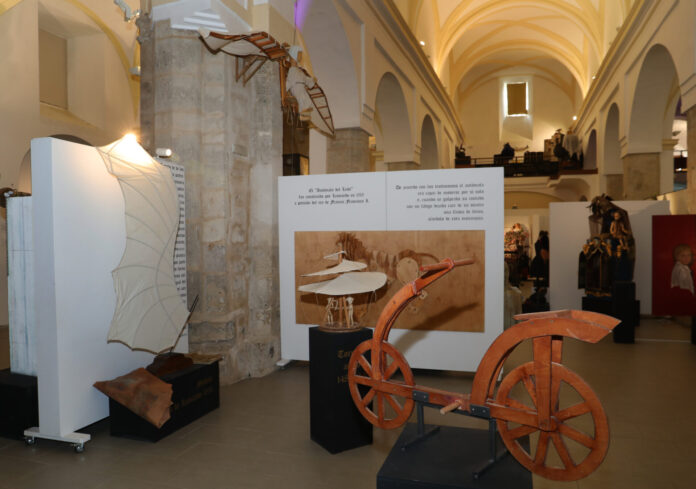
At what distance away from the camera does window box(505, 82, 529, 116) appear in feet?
99.6

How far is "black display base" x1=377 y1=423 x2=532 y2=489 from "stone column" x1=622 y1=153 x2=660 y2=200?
37.2 feet

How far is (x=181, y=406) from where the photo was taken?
3934mm

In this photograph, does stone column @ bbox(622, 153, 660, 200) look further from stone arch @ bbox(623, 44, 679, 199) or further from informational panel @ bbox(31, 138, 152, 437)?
informational panel @ bbox(31, 138, 152, 437)

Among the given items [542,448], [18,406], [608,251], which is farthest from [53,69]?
[542,448]

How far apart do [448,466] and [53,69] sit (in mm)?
11844

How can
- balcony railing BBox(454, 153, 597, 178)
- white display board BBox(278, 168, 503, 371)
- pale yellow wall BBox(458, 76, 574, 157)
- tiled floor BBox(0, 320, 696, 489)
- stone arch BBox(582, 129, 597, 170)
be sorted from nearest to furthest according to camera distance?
tiled floor BBox(0, 320, 696, 489)
white display board BBox(278, 168, 503, 371)
stone arch BBox(582, 129, 597, 170)
balcony railing BBox(454, 153, 597, 178)
pale yellow wall BBox(458, 76, 574, 157)

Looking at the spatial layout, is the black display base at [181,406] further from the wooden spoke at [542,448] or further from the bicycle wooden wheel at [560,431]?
the wooden spoke at [542,448]

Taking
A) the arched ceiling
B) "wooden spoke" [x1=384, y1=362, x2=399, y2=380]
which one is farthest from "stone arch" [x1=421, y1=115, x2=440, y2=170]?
"wooden spoke" [x1=384, y1=362, x2=399, y2=380]

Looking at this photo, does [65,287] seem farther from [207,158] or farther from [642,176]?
[642,176]

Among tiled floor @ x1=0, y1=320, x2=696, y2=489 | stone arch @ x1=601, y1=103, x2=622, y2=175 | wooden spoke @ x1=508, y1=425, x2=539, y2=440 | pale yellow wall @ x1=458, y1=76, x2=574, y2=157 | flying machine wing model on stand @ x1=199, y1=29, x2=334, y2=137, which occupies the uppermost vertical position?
pale yellow wall @ x1=458, y1=76, x2=574, y2=157

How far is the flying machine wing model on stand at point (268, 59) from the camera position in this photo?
462 centimetres

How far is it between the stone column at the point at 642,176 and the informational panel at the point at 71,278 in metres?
12.0

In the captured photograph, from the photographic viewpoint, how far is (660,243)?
8438 mm

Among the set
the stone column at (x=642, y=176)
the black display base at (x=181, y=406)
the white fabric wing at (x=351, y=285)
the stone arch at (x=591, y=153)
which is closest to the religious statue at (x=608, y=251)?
the stone column at (x=642, y=176)
